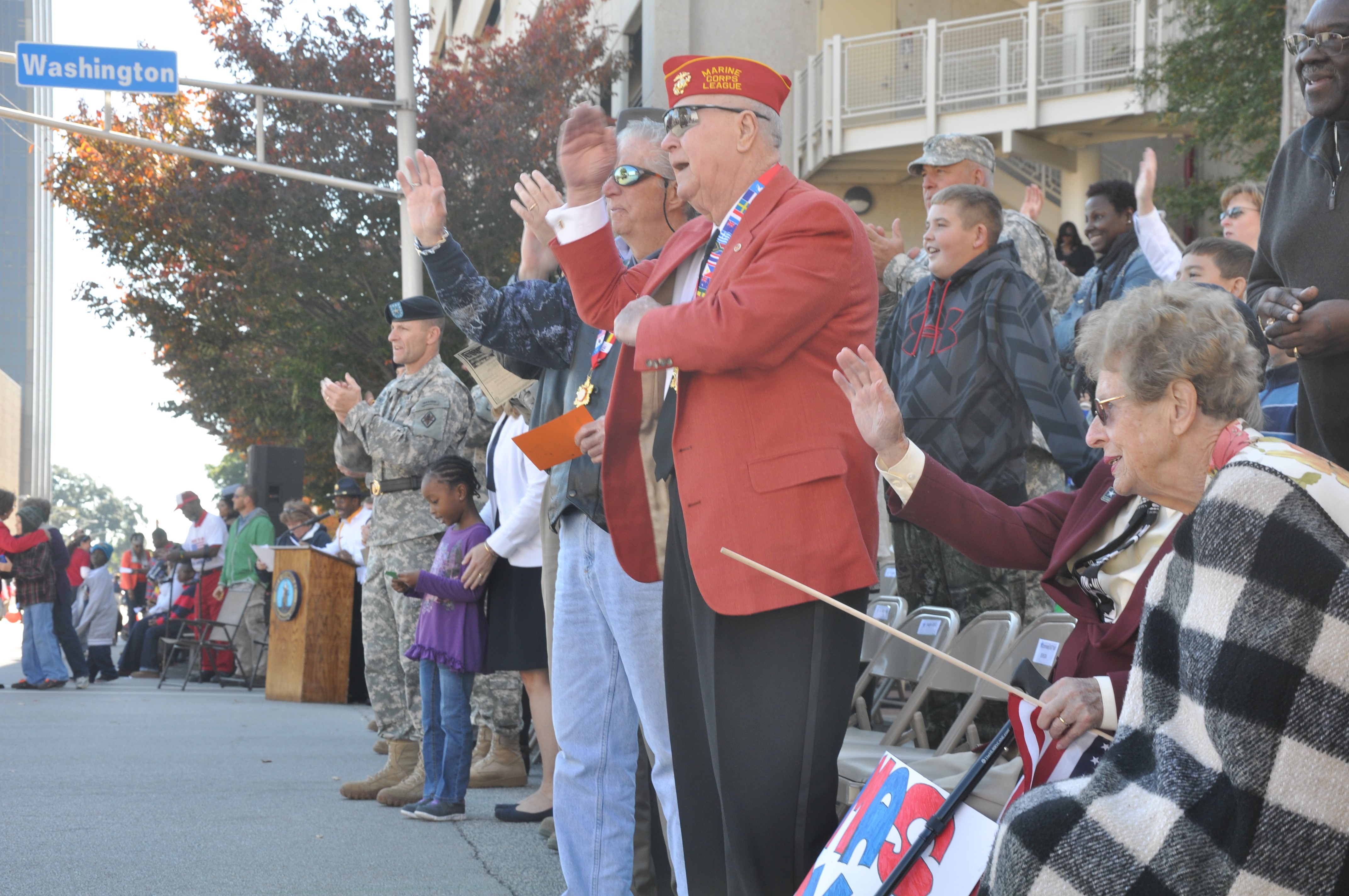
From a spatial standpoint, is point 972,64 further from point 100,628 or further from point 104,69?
point 100,628

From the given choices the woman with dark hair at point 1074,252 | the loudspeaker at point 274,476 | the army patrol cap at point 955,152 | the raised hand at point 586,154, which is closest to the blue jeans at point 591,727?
the raised hand at point 586,154

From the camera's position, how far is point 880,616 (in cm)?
532

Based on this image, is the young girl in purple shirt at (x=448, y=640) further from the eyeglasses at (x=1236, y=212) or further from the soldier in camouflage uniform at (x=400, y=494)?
the eyeglasses at (x=1236, y=212)

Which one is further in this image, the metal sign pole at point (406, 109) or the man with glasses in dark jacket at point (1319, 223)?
the metal sign pole at point (406, 109)

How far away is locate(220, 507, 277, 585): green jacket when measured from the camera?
49.6 ft

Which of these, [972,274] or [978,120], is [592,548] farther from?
[978,120]

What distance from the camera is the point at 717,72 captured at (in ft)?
9.95

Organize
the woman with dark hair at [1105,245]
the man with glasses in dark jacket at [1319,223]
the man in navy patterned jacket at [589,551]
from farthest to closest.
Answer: the woman with dark hair at [1105,245] < the man in navy patterned jacket at [589,551] < the man with glasses in dark jacket at [1319,223]

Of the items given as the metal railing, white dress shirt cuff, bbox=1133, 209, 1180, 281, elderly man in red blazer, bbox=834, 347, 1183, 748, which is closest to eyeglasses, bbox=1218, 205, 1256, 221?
white dress shirt cuff, bbox=1133, 209, 1180, 281

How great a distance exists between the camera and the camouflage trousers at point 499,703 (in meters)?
6.38

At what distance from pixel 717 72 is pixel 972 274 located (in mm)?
2196

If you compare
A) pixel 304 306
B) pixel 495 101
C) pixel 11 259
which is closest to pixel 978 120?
pixel 495 101

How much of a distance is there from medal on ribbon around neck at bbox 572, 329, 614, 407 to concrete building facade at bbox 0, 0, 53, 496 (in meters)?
104

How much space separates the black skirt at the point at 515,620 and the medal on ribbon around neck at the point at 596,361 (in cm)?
163
